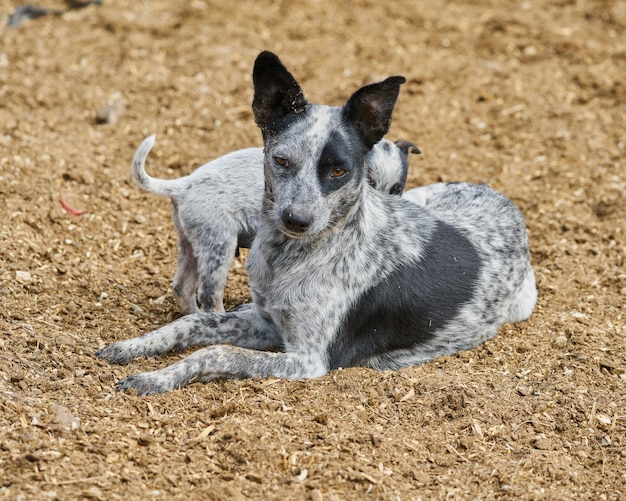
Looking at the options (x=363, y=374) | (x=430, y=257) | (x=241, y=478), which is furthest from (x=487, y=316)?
(x=241, y=478)

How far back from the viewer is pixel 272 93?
198 inches

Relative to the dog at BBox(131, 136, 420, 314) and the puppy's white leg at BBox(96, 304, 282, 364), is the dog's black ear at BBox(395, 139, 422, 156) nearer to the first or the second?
the dog at BBox(131, 136, 420, 314)

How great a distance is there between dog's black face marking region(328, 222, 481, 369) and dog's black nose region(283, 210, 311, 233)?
760mm

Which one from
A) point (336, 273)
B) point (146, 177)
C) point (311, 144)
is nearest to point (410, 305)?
point (336, 273)

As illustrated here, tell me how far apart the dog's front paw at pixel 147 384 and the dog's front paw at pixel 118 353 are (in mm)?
294

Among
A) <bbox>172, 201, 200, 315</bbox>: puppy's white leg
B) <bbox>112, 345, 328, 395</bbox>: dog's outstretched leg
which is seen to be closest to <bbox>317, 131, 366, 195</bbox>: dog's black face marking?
<bbox>112, 345, 328, 395</bbox>: dog's outstretched leg

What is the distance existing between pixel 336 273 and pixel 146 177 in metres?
1.58

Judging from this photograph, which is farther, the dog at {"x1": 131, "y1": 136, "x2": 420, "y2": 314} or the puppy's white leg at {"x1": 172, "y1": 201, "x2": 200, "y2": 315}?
the puppy's white leg at {"x1": 172, "y1": 201, "x2": 200, "y2": 315}

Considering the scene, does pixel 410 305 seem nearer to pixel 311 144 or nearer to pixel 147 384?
pixel 311 144

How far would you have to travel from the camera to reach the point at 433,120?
907 centimetres

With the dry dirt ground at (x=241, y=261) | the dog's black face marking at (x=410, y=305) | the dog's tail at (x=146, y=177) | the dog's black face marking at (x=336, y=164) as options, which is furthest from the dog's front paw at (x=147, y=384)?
the dog's tail at (x=146, y=177)

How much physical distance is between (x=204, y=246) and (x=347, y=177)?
133 centimetres

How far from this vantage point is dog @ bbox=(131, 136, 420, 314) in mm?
5773

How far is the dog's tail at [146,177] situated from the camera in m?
5.63
